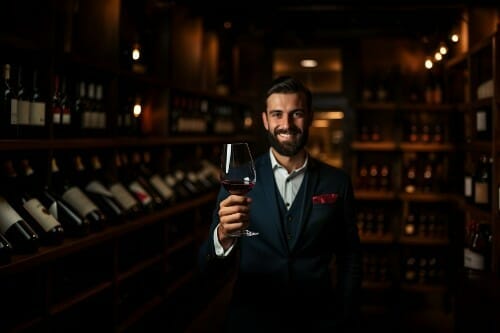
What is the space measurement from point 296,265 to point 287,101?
58cm

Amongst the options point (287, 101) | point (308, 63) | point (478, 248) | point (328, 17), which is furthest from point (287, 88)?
point (308, 63)

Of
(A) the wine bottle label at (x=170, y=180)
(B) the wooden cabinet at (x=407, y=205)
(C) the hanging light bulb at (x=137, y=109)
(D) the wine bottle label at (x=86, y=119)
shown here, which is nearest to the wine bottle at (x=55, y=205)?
(D) the wine bottle label at (x=86, y=119)

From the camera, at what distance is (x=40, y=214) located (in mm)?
2182

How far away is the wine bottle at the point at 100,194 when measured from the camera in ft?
9.02

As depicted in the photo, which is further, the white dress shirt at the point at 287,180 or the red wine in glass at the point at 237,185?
the white dress shirt at the point at 287,180

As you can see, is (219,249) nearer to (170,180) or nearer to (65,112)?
(65,112)

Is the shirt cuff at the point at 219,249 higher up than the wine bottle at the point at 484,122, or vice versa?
the wine bottle at the point at 484,122

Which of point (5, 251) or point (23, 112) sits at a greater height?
point (23, 112)

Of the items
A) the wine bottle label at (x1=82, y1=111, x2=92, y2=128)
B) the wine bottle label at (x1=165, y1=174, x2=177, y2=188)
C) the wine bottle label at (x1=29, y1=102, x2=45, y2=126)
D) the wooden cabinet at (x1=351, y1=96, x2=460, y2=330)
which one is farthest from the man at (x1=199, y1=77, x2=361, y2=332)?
the wooden cabinet at (x1=351, y1=96, x2=460, y2=330)

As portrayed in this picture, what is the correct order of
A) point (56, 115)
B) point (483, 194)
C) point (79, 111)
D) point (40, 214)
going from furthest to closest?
point (483, 194), point (79, 111), point (56, 115), point (40, 214)

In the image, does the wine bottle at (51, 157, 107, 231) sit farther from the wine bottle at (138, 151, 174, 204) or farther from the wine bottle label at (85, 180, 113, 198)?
the wine bottle at (138, 151, 174, 204)

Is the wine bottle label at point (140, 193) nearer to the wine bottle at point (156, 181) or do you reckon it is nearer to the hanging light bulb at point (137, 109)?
the wine bottle at point (156, 181)

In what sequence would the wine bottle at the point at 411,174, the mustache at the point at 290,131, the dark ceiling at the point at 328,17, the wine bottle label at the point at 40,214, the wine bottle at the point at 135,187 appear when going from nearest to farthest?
the mustache at the point at 290,131 → the wine bottle label at the point at 40,214 → the wine bottle at the point at 135,187 → the dark ceiling at the point at 328,17 → the wine bottle at the point at 411,174

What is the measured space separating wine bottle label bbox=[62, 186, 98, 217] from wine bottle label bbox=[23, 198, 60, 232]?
284 mm
